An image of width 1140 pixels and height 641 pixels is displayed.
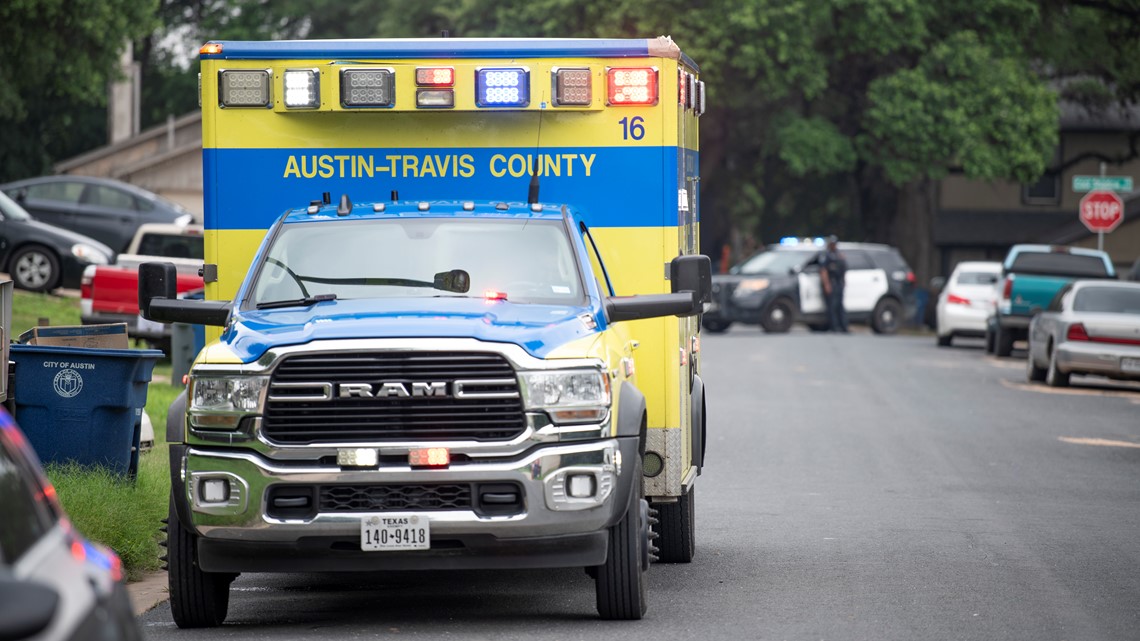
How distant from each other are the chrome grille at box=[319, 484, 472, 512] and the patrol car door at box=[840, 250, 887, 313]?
3255 cm

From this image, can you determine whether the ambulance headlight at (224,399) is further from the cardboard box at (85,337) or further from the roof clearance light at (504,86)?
the cardboard box at (85,337)

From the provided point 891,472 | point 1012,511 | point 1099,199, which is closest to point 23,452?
point 1012,511

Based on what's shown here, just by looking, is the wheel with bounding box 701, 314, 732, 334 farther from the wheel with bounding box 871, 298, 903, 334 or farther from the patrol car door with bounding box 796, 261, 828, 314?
the wheel with bounding box 871, 298, 903, 334

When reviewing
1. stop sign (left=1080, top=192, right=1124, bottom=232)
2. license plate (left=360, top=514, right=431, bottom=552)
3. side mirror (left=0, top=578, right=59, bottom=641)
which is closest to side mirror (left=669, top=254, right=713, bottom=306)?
license plate (left=360, top=514, right=431, bottom=552)

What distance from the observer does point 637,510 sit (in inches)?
330

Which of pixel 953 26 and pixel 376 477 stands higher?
pixel 953 26

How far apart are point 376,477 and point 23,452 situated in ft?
11.1

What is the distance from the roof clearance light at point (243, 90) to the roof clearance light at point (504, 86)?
106cm

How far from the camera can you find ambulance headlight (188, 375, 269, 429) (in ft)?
26.2

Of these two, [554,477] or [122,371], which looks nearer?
[554,477]

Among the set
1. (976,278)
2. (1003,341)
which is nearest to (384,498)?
(1003,341)

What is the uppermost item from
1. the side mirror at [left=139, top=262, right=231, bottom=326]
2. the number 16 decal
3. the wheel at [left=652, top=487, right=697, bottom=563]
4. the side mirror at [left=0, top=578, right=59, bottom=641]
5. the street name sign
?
the street name sign

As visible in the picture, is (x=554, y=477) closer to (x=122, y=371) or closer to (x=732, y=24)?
(x=122, y=371)

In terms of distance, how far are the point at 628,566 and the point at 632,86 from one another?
253 centimetres
